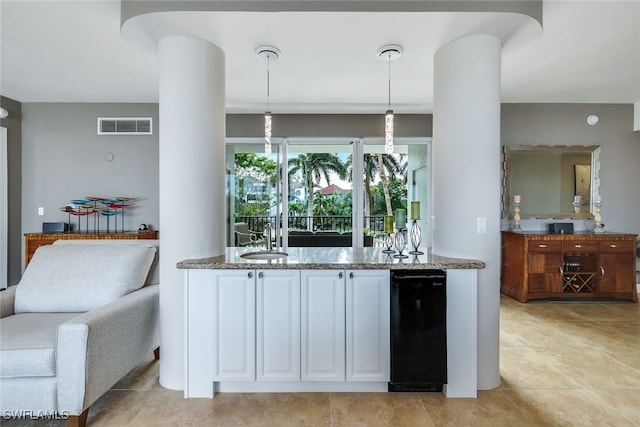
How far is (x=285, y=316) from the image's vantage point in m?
2.22

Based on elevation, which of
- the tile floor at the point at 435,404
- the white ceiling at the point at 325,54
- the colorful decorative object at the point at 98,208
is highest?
the white ceiling at the point at 325,54

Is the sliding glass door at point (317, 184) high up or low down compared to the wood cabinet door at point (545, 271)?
up

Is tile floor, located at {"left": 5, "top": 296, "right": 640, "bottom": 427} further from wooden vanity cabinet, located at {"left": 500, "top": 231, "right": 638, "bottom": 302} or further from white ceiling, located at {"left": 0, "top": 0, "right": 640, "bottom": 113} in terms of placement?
white ceiling, located at {"left": 0, "top": 0, "right": 640, "bottom": 113}

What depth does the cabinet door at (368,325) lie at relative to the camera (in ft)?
7.24

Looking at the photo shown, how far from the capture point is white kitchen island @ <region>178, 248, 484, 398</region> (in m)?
2.21

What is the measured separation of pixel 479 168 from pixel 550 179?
344 centimetres

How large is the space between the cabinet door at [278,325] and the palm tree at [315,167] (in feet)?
10.3

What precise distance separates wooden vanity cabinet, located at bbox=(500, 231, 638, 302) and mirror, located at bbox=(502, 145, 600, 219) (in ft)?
2.20

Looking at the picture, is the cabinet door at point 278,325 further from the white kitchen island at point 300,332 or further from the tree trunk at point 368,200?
the tree trunk at point 368,200

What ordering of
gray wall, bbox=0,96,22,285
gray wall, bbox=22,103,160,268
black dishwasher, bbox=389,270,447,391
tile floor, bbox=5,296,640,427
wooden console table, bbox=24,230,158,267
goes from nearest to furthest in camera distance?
tile floor, bbox=5,296,640,427, black dishwasher, bbox=389,270,447,391, wooden console table, bbox=24,230,158,267, gray wall, bbox=0,96,22,285, gray wall, bbox=22,103,160,268

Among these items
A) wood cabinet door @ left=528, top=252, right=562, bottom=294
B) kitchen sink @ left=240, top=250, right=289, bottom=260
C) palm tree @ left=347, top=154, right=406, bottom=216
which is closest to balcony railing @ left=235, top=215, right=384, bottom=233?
palm tree @ left=347, top=154, right=406, bottom=216

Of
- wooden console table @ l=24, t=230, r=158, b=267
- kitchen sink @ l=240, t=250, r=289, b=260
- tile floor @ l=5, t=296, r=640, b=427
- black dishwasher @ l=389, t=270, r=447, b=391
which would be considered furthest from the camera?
wooden console table @ l=24, t=230, r=158, b=267

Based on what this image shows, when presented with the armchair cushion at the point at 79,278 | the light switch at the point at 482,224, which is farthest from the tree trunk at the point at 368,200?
the armchair cushion at the point at 79,278

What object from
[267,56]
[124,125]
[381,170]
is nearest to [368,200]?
[381,170]
